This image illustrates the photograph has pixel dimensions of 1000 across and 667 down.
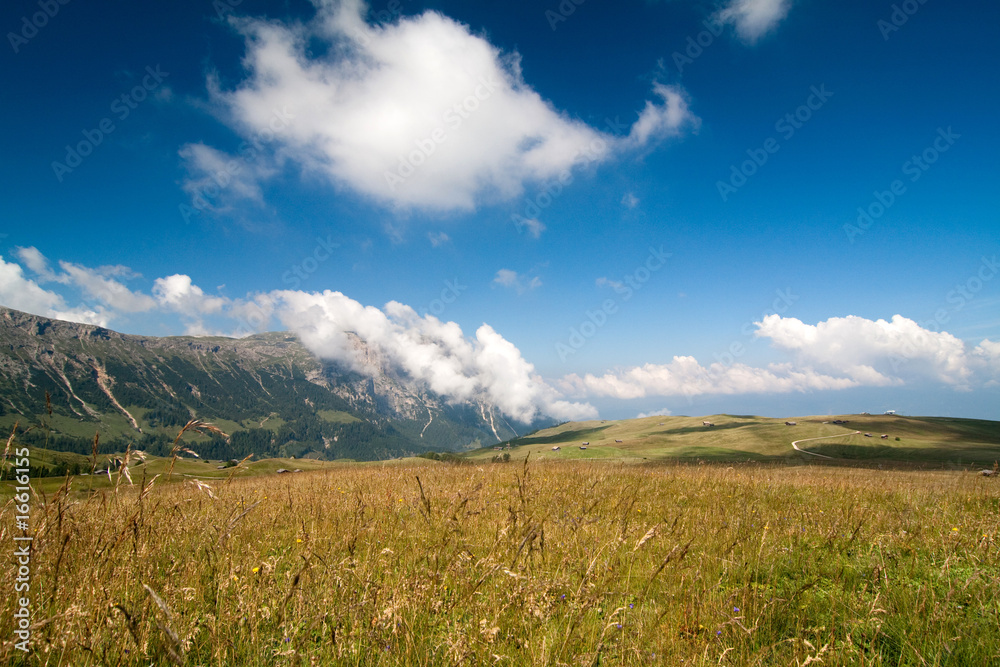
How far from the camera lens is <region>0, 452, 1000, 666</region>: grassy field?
316 cm

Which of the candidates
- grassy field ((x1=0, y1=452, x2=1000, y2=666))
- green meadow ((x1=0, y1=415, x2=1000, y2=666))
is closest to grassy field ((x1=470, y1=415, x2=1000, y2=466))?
green meadow ((x1=0, y1=415, x2=1000, y2=666))

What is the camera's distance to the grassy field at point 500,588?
316cm

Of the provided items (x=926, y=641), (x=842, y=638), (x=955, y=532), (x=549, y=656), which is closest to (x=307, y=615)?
(x=549, y=656)

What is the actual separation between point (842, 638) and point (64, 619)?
20.7ft

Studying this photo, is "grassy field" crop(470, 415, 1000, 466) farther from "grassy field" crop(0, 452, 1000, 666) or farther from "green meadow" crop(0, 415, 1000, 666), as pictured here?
"grassy field" crop(0, 452, 1000, 666)

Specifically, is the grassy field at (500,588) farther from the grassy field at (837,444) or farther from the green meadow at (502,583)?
the grassy field at (837,444)

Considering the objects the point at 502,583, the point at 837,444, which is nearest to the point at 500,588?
the point at 502,583

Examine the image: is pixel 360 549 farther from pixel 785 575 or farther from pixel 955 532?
pixel 955 532

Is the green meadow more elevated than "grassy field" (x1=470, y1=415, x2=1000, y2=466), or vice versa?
the green meadow

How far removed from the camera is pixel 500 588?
165 inches

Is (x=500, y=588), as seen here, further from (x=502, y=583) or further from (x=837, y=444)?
(x=837, y=444)

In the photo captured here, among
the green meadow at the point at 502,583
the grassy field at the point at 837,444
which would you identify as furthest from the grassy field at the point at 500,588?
the grassy field at the point at 837,444

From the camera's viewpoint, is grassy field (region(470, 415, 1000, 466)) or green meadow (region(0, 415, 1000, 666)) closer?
green meadow (region(0, 415, 1000, 666))

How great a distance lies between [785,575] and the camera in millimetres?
5570
